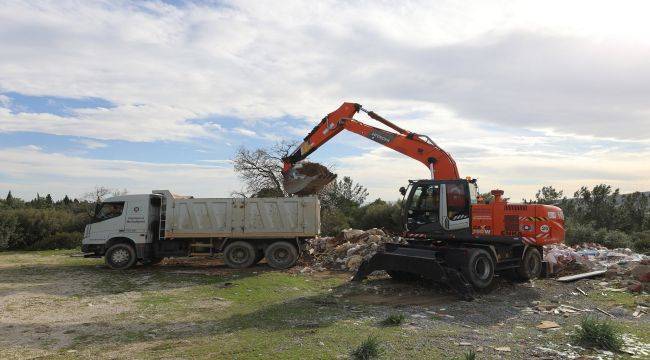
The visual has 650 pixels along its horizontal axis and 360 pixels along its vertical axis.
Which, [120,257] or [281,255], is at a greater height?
[281,255]

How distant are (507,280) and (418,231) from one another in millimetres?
2871

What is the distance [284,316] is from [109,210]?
9452mm

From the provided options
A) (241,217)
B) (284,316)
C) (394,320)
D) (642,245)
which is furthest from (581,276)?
(642,245)

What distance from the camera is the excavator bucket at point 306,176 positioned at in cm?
1582

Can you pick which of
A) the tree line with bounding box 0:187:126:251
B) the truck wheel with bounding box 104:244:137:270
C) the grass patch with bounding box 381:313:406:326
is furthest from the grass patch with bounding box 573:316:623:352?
the tree line with bounding box 0:187:126:251

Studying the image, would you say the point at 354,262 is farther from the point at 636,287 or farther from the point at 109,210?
the point at 109,210

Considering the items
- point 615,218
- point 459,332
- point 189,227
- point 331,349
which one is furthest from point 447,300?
point 615,218

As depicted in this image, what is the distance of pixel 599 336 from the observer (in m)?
6.54

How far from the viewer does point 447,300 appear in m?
10.4

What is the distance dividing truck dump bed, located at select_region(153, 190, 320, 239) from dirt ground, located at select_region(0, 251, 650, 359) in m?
1.66

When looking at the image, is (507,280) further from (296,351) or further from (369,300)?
(296,351)

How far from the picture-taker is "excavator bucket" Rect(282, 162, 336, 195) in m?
15.8

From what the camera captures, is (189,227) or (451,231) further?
(189,227)

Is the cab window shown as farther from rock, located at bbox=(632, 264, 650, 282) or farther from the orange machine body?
rock, located at bbox=(632, 264, 650, 282)
